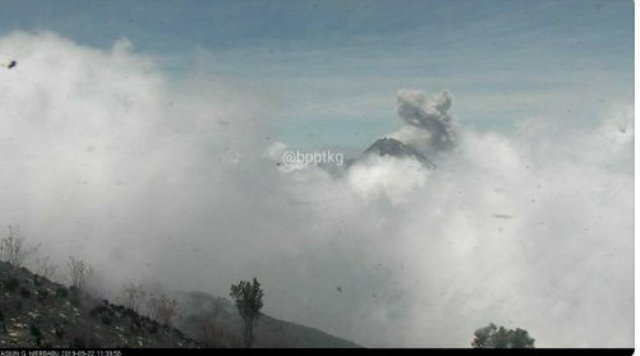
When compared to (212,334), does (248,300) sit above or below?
above

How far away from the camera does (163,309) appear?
29.4 feet

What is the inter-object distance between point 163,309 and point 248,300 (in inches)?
54.6

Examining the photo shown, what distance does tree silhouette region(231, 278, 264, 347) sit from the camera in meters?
8.58

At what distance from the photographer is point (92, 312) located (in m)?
8.76

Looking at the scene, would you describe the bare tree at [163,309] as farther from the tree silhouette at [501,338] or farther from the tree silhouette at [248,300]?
the tree silhouette at [501,338]

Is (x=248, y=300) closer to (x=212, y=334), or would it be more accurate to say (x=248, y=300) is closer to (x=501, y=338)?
(x=212, y=334)

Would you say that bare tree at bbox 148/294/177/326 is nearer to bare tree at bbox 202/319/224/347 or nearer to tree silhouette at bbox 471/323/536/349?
bare tree at bbox 202/319/224/347

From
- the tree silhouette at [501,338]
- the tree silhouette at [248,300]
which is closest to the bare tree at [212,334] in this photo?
the tree silhouette at [248,300]

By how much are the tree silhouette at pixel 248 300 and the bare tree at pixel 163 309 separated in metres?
1.08

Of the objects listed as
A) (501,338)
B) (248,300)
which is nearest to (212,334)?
(248,300)

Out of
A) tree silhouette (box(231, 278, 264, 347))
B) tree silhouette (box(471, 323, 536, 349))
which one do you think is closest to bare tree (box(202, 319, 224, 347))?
tree silhouette (box(231, 278, 264, 347))

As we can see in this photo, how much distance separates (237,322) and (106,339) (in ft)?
6.11

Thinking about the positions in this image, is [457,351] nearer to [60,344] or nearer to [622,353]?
[622,353]

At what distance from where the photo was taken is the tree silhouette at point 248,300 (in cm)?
858
